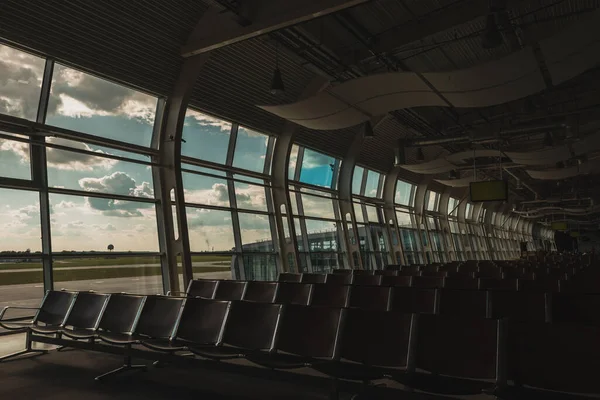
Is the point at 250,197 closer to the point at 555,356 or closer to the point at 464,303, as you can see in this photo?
the point at 464,303

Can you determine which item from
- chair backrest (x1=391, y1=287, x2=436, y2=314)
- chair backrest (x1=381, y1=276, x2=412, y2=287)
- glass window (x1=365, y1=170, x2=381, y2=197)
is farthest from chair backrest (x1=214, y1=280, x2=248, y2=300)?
glass window (x1=365, y1=170, x2=381, y2=197)

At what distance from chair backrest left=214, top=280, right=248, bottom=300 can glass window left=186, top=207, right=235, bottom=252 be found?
3879 millimetres

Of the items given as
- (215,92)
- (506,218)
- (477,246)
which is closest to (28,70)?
(215,92)

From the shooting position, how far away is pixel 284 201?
497 inches

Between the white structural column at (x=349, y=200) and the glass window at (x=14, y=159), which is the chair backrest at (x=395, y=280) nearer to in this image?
the glass window at (x=14, y=159)

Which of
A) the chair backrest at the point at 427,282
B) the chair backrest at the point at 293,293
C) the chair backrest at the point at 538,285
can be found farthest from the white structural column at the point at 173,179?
the chair backrest at the point at 538,285

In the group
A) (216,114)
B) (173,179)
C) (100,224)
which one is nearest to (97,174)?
(100,224)

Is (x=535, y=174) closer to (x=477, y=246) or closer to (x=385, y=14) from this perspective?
(x=385, y=14)

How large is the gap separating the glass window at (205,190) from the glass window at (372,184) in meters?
8.59

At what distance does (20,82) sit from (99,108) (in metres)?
1.49

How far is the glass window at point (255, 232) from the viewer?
38.0 feet

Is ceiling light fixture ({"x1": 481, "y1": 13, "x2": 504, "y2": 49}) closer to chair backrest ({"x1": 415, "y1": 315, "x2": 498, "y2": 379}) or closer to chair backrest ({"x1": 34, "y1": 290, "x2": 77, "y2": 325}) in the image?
chair backrest ({"x1": 415, "y1": 315, "x2": 498, "y2": 379})

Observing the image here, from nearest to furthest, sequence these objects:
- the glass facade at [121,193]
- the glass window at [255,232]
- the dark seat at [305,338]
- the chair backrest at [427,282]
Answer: the dark seat at [305,338] < the chair backrest at [427,282] < the glass facade at [121,193] < the glass window at [255,232]

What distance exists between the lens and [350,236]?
16125 mm
